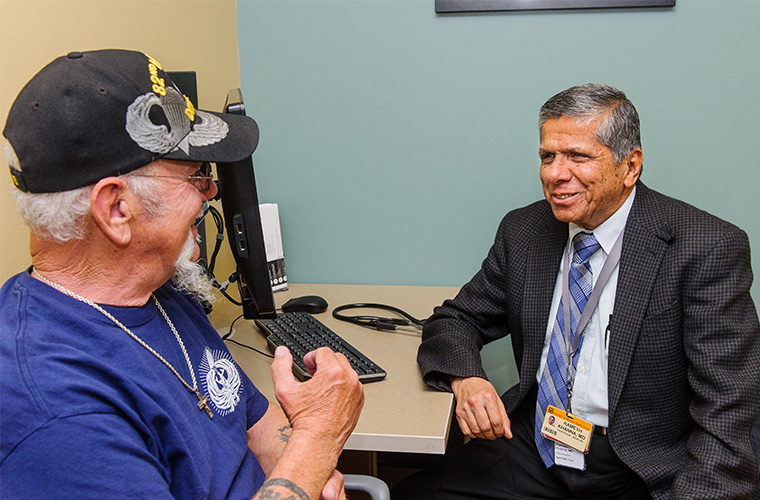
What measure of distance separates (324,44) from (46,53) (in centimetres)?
107

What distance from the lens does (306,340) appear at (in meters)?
1.67

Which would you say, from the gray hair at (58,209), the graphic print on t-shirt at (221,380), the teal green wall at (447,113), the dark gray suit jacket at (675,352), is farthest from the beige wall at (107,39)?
the dark gray suit jacket at (675,352)

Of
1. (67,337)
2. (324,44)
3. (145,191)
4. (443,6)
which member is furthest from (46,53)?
(443,6)

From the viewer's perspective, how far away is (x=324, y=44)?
2229mm

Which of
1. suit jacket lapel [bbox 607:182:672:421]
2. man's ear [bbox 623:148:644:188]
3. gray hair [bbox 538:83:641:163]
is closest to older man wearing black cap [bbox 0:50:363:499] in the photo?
suit jacket lapel [bbox 607:182:672:421]

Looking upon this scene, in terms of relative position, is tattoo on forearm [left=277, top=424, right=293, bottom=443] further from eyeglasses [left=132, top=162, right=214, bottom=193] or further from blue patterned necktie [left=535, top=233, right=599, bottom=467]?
blue patterned necktie [left=535, top=233, right=599, bottom=467]

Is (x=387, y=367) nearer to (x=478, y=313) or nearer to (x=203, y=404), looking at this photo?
(x=478, y=313)

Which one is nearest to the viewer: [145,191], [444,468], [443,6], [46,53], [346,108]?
[145,191]

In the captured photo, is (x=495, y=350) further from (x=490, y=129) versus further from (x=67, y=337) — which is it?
(x=67, y=337)

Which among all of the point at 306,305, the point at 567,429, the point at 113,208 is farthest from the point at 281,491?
the point at 306,305

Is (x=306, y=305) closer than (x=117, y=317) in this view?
No

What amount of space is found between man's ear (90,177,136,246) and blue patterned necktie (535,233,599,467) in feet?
3.64

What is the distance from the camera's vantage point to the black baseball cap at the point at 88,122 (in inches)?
32.8

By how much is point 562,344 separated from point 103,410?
1.15 meters
